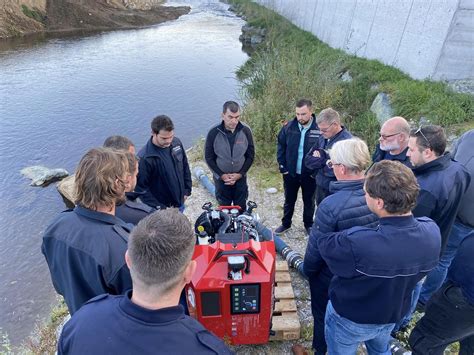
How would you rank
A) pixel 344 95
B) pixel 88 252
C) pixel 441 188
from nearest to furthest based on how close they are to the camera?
1. pixel 88 252
2. pixel 441 188
3. pixel 344 95

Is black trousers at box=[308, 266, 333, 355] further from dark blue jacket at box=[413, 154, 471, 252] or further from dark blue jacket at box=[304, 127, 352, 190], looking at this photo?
dark blue jacket at box=[304, 127, 352, 190]

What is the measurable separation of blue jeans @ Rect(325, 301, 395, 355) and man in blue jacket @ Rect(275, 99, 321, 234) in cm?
210

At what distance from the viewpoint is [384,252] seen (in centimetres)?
174

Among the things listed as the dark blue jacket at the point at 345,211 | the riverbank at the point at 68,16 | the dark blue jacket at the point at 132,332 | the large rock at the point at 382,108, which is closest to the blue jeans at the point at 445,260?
the dark blue jacket at the point at 345,211

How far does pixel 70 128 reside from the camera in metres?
10.2

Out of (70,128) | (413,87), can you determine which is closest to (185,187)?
(413,87)

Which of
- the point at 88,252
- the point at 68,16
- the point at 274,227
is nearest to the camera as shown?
the point at 88,252

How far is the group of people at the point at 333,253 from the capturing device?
1.20 m

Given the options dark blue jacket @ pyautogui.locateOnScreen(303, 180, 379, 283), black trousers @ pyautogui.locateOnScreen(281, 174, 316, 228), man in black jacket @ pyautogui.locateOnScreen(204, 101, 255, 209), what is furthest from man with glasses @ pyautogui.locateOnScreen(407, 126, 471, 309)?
man in black jacket @ pyautogui.locateOnScreen(204, 101, 255, 209)

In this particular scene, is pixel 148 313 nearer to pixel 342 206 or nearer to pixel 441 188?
pixel 342 206

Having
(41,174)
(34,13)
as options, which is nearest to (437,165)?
(41,174)

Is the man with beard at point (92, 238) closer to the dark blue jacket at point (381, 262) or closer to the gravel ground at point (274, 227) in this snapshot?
the dark blue jacket at point (381, 262)

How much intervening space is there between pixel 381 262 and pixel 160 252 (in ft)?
3.80

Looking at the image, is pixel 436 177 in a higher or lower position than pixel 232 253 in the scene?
higher
